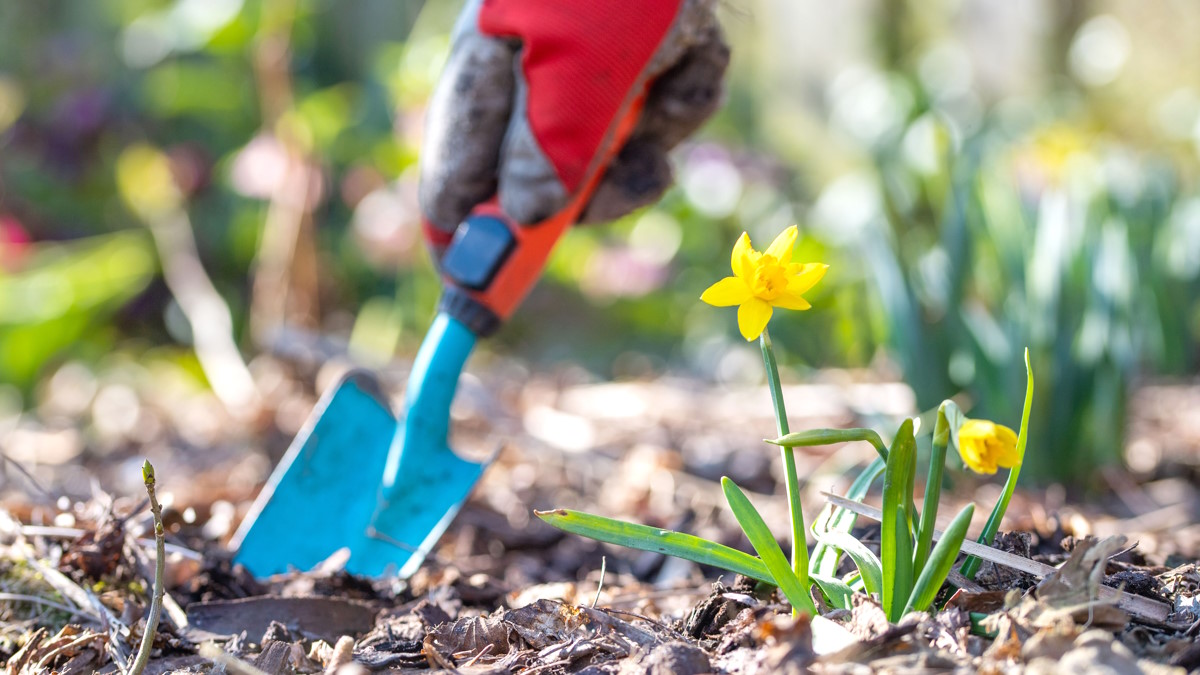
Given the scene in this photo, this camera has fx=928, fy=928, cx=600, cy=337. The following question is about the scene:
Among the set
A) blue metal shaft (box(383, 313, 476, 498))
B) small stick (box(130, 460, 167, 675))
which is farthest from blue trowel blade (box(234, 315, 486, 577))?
small stick (box(130, 460, 167, 675))

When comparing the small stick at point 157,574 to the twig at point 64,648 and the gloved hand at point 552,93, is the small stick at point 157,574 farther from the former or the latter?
the gloved hand at point 552,93

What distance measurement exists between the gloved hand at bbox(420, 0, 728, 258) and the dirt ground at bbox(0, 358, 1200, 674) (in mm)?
352

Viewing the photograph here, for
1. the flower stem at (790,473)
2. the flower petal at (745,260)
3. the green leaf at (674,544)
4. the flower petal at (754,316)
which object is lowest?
the green leaf at (674,544)

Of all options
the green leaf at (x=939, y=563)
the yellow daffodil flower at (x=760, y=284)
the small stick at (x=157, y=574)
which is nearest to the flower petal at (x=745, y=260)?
the yellow daffodil flower at (x=760, y=284)

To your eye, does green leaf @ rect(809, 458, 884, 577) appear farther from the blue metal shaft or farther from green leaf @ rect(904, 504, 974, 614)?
the blue metal shaft

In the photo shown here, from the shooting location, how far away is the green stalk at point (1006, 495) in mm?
638

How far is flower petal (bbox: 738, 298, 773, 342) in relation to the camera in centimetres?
68

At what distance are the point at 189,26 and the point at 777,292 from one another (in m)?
3.01

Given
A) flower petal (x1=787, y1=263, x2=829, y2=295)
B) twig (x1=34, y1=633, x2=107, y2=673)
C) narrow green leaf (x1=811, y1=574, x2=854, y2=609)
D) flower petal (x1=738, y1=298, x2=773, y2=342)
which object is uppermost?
flower petal (x1=787, y1=263, x2=829, y2=295)

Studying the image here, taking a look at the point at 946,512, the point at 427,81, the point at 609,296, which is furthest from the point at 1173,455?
the point at 427,81

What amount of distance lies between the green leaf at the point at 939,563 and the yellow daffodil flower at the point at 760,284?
187mm

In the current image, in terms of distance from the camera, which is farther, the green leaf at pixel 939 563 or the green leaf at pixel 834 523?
the green leaf at pixel 834 523

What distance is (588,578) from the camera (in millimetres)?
1199

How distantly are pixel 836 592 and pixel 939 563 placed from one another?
0.29ft
